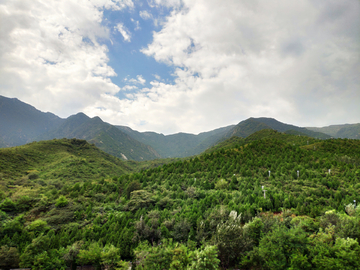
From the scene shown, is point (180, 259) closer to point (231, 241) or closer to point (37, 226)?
point (231, 241)

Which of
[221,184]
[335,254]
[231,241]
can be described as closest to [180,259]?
[231,241]

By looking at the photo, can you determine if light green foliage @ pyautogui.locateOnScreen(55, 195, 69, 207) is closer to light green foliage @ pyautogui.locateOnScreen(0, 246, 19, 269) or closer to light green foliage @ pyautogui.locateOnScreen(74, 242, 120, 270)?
light green foliage @ pyautogui.locateOnScreen(0, 246, 19, 269)

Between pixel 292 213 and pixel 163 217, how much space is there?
1466 cm

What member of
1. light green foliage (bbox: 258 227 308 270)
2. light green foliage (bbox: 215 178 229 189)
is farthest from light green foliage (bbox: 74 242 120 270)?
light green foliage (bbox: 215 178 229 189)

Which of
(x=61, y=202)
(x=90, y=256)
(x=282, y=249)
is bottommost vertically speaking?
(x=90, y=256)

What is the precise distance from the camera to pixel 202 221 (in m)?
14.5

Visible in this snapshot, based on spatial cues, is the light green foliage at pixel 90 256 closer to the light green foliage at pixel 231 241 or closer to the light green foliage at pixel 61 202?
the light green foliage at pixel 231 241

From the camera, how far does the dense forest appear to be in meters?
10.6

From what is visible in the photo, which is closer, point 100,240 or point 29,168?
point 100,240

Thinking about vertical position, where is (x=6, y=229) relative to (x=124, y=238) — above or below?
above

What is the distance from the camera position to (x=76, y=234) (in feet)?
52.0

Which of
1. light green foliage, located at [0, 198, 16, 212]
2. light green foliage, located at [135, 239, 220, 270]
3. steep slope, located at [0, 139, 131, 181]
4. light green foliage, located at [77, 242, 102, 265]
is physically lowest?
light green foliage, located at [77, 242, 102, 265]

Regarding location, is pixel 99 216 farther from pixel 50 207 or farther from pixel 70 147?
pixel 70 147

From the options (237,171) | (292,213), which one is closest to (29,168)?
(237,171)
